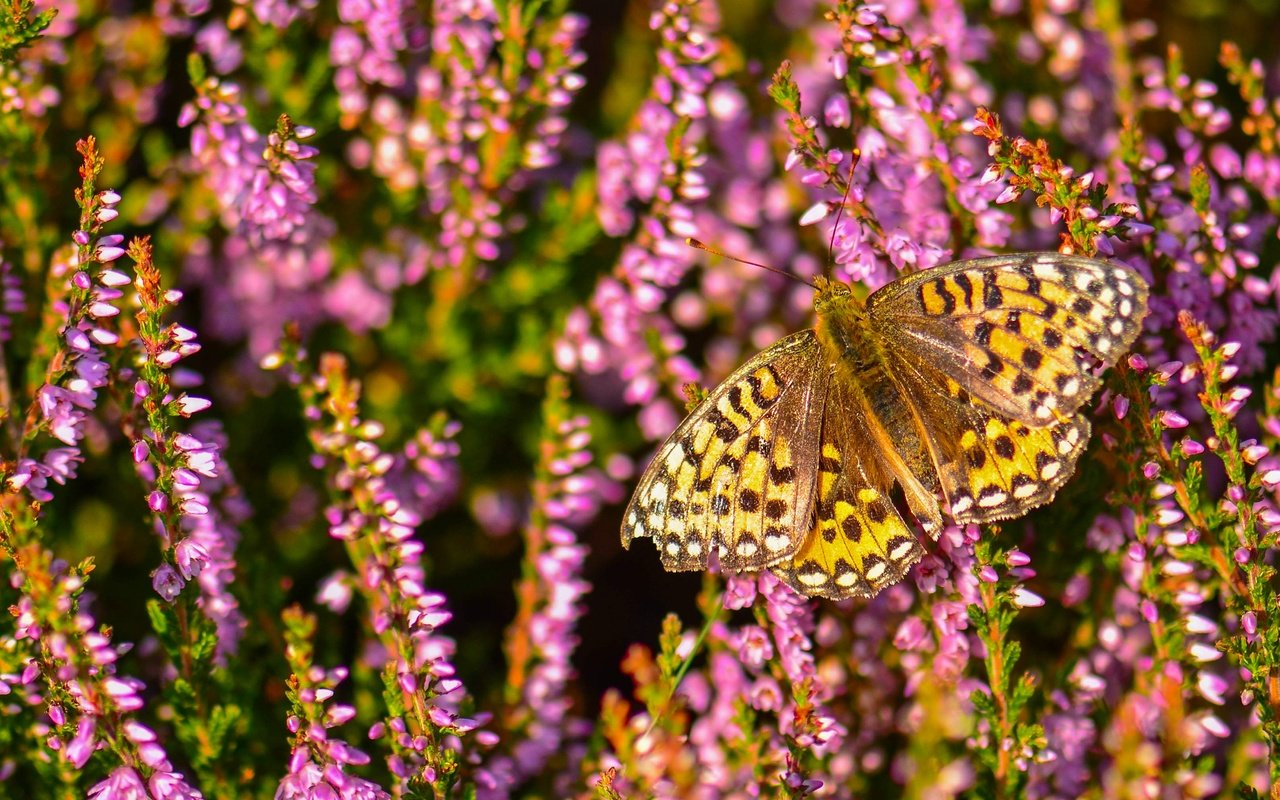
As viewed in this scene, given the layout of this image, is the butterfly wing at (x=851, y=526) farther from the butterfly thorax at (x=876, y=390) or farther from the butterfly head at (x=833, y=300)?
the butterfly head at (x=833, y=300)

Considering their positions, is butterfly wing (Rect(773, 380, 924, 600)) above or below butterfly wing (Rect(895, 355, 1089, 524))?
below

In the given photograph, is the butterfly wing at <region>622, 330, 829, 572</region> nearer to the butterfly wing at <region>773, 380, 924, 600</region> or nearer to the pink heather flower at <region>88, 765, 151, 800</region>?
the butterfly wing at <region>773, 380, 924, 600</region>

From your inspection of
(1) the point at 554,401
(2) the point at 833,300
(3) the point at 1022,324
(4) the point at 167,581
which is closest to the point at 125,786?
(4) the point at 167,581

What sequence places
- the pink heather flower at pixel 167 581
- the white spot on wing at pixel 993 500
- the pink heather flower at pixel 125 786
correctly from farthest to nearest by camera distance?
the white spot on wing at pixel 993 500, the pink heather flower at pixel 167 581, the pink heather flower at pixel 125 786

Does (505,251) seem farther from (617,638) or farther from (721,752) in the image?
(721,752)

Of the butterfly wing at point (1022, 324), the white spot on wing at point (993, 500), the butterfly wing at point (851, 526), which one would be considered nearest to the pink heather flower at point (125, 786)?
the butterfly wing at point (851, 526)

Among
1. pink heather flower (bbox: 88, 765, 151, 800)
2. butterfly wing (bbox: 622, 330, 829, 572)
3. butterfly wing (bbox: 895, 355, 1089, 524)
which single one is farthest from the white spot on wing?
pink heather flower (bbox: 88, 765, 151, 800)
